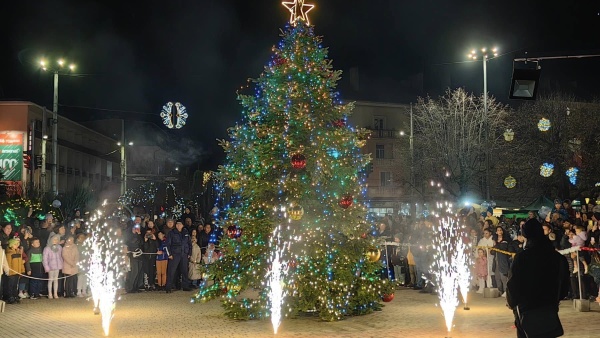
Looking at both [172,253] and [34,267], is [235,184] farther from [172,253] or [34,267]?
[34,267]

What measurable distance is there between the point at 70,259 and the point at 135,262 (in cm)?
191

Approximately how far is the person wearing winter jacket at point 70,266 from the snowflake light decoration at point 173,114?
16.4 ft

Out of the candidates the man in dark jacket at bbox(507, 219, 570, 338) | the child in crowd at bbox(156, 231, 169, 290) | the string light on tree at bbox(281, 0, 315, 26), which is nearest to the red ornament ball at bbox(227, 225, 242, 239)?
the string light on tree at bbox(281, 0, 315, 26)

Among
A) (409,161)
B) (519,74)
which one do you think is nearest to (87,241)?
(519,74)

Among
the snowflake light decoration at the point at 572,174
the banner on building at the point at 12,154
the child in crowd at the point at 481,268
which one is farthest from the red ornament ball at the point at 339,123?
the banner on building at the point at 12,154

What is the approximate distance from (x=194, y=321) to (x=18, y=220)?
14.2 m

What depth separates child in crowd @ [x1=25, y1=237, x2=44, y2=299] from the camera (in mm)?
19312

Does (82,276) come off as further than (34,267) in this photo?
Yes

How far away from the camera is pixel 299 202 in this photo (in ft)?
46.2

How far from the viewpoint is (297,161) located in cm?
1364

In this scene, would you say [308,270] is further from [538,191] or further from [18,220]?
[538,191]

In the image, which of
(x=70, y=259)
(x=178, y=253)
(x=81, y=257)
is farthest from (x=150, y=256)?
(x=70, y=259)

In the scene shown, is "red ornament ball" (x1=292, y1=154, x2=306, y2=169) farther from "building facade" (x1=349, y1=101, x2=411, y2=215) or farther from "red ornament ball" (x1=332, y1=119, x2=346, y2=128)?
"building facade" (x1=349, y1=101, x2=411, y2=215)

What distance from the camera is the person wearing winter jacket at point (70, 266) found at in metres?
19.6
